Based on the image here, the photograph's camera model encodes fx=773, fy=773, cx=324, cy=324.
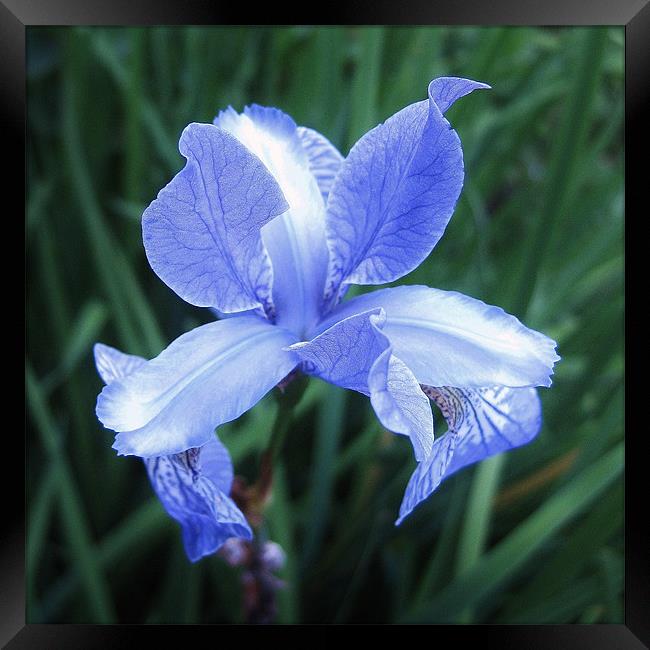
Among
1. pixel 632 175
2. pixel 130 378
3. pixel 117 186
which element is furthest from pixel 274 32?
pixel 130 378

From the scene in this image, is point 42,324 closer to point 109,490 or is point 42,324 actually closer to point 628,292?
point 109,490

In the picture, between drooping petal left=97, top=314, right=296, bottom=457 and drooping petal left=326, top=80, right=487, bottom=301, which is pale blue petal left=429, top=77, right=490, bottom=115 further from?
drooping petal left=97, top=314, right=296, bottom=457

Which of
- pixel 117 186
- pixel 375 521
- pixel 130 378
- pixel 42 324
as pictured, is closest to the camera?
pixel 130 378

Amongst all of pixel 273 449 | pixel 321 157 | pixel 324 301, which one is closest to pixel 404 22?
pixel 321 157

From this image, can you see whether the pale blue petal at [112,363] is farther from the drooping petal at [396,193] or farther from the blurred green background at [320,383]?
the blurred green background at [320,383]

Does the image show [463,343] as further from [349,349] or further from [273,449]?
[273,449]

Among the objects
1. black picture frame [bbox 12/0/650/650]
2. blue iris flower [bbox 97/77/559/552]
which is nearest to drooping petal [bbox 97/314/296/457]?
blue iris flower [bbox 97/77/559/552]
